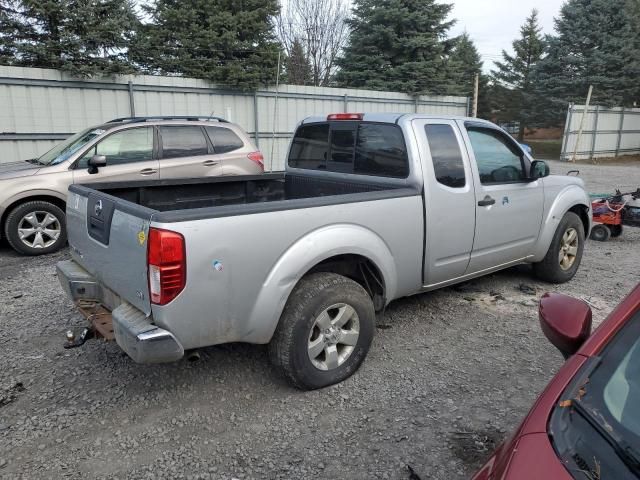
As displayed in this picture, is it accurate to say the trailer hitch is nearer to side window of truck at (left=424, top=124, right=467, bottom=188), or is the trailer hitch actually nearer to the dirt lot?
the dirt lot

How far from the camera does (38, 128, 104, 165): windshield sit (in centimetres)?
703

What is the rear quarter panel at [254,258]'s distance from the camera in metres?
2.76

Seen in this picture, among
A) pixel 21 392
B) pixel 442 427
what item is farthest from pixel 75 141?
pixel 442 427

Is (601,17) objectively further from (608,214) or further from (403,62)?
(608,214)

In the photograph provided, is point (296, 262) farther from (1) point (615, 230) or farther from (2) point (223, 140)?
(1) point (615, 230)

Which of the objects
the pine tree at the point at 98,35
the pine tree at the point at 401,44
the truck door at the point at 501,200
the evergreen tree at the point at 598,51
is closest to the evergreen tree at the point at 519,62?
the evergreen tree at the point at 598,51

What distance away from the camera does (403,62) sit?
70.1 ft

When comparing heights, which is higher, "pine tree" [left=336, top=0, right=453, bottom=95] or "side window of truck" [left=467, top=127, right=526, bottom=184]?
"pine tree" [left=336, top=0, right=453, bottom=95]

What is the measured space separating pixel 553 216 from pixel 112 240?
420 cm

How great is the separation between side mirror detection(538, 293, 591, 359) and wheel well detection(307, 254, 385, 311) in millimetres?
1641

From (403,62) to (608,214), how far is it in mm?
15316

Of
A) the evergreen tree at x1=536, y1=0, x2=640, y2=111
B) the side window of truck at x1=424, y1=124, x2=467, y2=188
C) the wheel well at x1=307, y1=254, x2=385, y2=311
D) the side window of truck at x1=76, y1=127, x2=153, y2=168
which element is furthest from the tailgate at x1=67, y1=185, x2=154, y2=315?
the evergreen tree at x1=536, y1=0, x2=640, y2=111

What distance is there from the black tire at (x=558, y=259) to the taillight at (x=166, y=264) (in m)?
4.09

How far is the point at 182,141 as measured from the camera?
780cm
